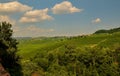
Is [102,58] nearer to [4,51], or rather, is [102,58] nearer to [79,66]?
[79,66]

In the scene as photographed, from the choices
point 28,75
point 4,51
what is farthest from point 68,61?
point 4,51

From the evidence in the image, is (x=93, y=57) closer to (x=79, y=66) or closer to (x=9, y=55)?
(x=79, y=66)

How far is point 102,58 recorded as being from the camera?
122 metres

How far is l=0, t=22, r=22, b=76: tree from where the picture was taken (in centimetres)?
6156

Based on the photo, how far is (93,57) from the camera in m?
123

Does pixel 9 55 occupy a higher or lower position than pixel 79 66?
higher

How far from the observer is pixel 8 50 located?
6469 centimetres

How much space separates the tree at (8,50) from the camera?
202 ft

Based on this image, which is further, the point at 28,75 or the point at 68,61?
the point at 68,61

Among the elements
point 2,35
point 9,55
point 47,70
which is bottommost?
point 47,70

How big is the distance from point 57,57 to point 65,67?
7.37 metres

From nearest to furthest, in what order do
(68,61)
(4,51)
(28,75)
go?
(4,51)
(28,75)
(68,61)

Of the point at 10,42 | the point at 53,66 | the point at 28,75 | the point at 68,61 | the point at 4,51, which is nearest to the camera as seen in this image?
the point at 4,51

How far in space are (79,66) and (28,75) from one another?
28.6m
